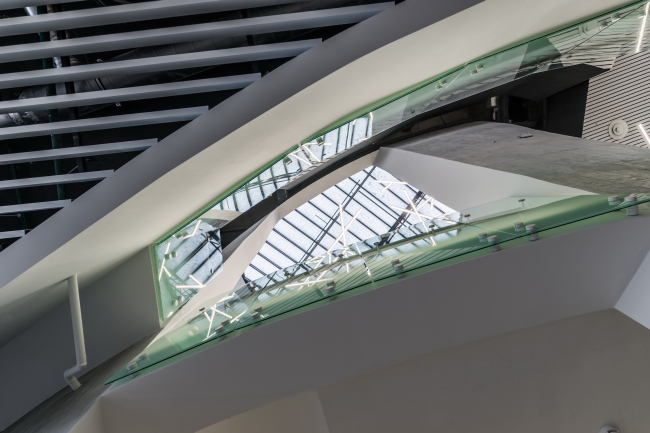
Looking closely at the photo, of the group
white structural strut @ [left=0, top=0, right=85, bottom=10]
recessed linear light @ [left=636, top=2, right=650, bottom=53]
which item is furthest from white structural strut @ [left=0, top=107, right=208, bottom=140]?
recessed linear light @ [left=636, top=2, right=650, bottom=53]

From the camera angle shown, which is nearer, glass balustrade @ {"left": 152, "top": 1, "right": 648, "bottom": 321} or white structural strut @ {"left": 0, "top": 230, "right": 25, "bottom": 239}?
white structural strut @ {"left": 0, "top": 230, "right": 25, "bottom": 239}

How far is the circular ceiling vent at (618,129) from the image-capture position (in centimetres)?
1634

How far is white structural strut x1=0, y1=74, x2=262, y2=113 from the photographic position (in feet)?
14.3

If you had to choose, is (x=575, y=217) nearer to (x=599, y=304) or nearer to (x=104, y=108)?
Result: (x=599, y=304)

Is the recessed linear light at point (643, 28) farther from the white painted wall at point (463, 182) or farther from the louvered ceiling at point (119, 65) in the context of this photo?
the louvered ceiling at point (119, 65)

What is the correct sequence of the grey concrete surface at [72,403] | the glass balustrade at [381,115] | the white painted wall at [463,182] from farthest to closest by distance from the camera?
the white painted wall at [463,182] < the glass balustrade at [381,115] < the grey concrete surface at [72,403]

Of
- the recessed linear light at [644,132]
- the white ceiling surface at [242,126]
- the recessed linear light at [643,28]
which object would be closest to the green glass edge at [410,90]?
the recessed linear light at [643,28]

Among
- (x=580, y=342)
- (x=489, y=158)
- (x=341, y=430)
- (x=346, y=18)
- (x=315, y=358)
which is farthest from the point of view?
(x=489, y=158)

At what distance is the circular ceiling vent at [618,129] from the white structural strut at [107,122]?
15393 mm

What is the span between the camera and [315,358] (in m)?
4.78

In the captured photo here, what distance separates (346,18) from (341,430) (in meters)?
4.33

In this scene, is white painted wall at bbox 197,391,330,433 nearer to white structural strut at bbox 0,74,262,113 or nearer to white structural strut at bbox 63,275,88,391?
white structural strut at bbox 63,275,88,391

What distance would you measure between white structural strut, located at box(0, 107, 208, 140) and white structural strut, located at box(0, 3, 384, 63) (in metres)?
0.52

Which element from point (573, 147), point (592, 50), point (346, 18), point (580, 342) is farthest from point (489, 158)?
point (346, 18)
